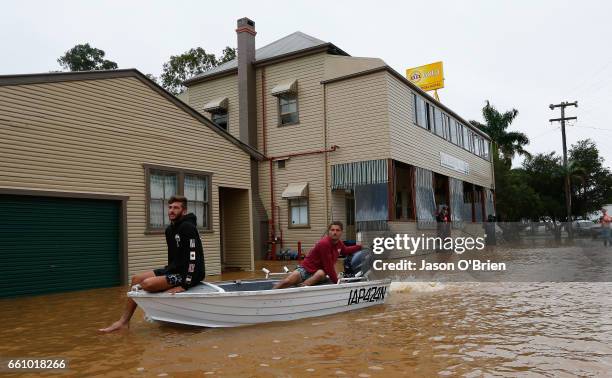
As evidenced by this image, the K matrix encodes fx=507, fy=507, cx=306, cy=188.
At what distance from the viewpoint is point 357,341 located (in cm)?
643

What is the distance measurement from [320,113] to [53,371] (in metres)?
17.3

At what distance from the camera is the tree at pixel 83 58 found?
1997 inches

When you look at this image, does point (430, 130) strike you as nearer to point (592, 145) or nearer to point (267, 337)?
point (267, 337)

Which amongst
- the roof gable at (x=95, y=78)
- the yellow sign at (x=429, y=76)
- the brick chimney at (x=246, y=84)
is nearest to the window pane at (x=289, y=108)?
the brick chimney at (x=246, y=84)

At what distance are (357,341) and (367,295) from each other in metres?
2.56

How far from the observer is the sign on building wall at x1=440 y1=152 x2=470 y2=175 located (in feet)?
83.1

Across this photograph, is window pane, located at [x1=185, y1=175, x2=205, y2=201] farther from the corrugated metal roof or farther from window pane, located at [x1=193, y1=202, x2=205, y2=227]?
the corrugated metal roof

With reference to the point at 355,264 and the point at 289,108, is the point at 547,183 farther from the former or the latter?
the point at 355,264

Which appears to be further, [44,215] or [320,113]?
[320,113]

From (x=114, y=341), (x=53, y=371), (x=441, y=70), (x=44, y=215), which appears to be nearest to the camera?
(x=53, y=371)

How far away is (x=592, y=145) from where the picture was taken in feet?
172

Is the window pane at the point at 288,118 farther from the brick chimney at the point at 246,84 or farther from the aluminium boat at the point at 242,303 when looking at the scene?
the aluminium boat at the point at 242,303

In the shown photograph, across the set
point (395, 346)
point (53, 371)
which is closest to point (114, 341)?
point (53, 371)

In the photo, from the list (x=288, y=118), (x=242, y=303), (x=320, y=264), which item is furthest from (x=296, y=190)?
(x=242, y=303)
